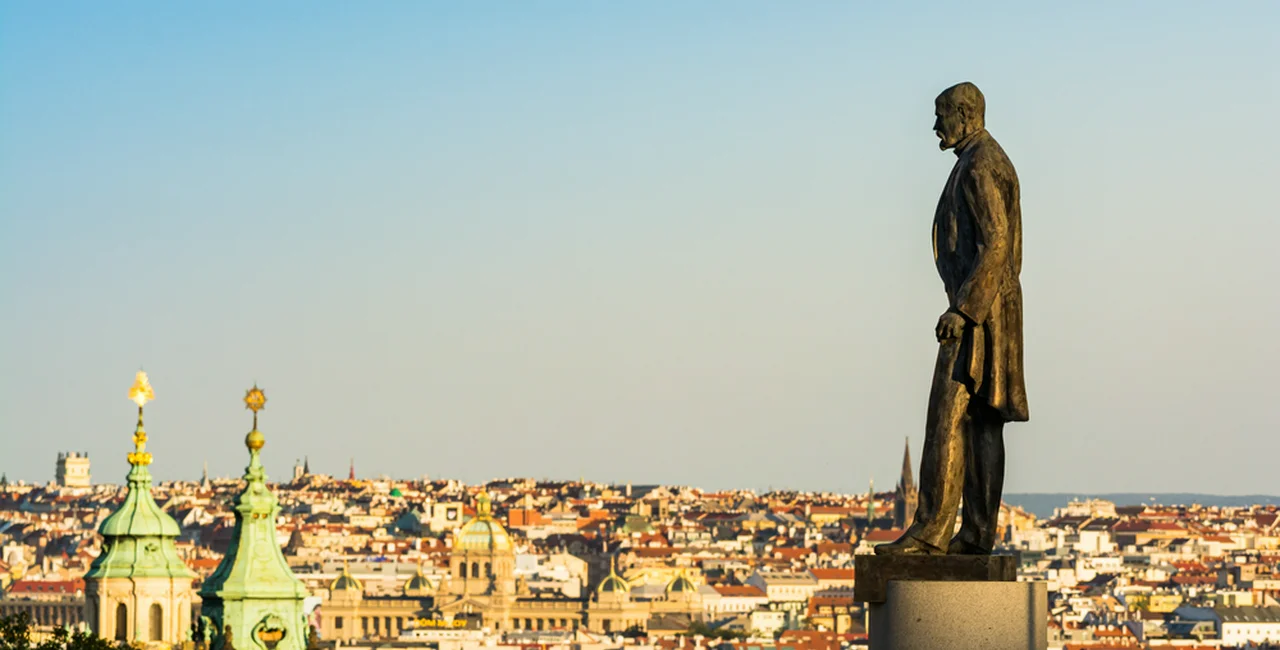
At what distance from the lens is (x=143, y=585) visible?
3203cm

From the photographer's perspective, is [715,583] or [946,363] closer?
[946,363]

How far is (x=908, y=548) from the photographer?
991cm

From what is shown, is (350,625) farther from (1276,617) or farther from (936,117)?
(936,117)

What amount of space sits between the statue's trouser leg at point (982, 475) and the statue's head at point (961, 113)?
2.27ft

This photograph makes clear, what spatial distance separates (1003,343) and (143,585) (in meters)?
22.7

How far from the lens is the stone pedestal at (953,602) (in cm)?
972

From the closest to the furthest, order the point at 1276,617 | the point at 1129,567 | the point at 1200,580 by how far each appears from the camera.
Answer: the point at 1276,617
the point at 1200,580
the point at 1129,567

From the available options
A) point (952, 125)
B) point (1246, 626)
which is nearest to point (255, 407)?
point (952, 125)

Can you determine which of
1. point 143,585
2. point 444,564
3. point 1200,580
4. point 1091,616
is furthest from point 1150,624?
point 143,585

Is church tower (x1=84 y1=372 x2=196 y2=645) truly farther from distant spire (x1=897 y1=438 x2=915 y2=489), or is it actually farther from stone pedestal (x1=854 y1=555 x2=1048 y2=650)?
distant spire (x1=897 y1=438 x2=915 y2=489)

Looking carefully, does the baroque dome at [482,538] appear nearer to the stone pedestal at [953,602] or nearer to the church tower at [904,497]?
the church tower at [904,497]

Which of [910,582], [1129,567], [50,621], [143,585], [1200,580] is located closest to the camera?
[910,582]

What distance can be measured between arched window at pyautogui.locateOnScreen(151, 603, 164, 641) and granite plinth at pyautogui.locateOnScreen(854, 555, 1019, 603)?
22120mm

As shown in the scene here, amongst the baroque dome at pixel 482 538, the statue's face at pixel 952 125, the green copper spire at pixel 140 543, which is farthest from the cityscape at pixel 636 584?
the statue's face at pixel 952 125
